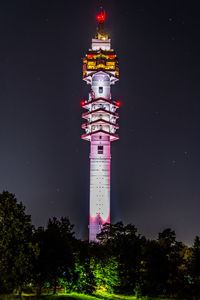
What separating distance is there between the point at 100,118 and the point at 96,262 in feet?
194

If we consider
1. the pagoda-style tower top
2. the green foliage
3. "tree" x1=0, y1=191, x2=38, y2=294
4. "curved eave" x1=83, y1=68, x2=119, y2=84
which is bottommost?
the green foliage

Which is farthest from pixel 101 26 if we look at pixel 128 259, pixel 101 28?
pixel 128 259

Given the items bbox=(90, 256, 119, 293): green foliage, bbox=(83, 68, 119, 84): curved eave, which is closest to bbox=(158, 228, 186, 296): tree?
bbox=(90, 256, 119, 293): green foliage

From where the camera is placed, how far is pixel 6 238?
113 feet

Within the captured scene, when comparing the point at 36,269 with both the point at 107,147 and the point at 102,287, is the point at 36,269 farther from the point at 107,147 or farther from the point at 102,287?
the point at 107,147

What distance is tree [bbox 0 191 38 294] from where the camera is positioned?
3394 cm

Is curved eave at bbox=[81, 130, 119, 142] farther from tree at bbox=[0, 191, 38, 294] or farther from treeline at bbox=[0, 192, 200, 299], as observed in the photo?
tree at bbox=[0, 191, 38, 294]

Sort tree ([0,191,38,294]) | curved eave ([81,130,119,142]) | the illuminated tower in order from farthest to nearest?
curved eave ([81,130,119,142]), the illuminated tower, tree ([0,191,38,294])

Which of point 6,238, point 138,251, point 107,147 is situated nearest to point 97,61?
point 107,147

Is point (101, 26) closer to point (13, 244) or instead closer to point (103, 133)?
point (103, 133)

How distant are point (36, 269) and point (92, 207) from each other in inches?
2286

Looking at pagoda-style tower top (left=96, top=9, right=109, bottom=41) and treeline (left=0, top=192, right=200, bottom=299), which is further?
pagoda-style tower top (left=96, top=9, right=109, bottom=41)

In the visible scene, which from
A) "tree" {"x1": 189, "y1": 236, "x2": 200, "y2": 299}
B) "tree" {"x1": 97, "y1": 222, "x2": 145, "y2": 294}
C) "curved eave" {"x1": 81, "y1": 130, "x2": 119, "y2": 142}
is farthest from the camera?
"curved eave" {"x1": 81, "y1": 130, "x2": 119, "y2": 142}

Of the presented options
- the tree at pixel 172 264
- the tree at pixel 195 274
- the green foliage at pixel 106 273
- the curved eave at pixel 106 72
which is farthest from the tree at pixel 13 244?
the curved eave at pixel 106 72
